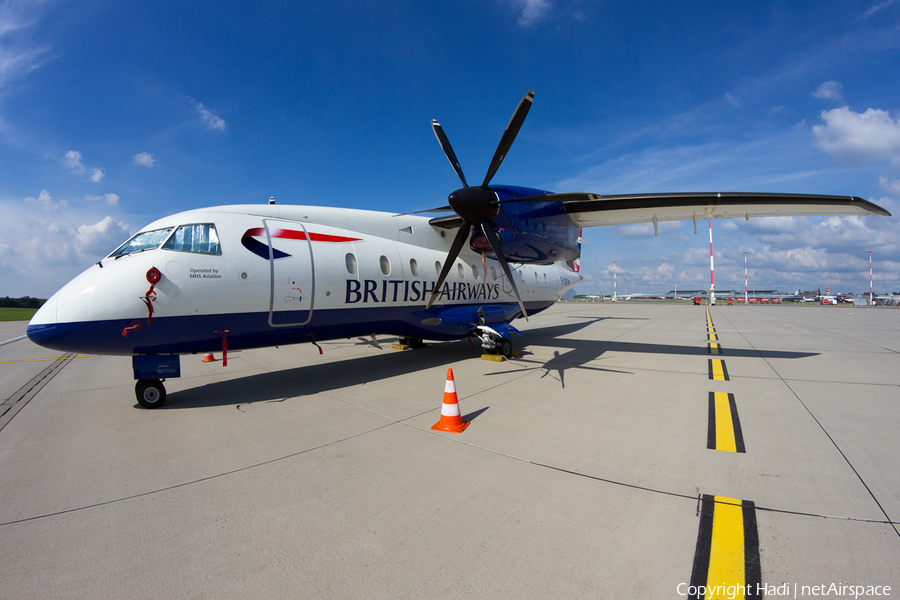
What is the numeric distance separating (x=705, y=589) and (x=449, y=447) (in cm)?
258

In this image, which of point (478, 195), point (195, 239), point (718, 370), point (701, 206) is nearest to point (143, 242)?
point (195, 239)

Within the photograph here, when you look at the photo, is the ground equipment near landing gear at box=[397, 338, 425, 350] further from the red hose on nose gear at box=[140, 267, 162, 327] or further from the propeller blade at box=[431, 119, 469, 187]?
the red hose on nose gear at box=[140, 267, 162, 327]

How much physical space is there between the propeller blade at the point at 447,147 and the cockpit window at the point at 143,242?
206 inches

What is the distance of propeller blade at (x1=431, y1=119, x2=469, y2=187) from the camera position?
7992 millimetres

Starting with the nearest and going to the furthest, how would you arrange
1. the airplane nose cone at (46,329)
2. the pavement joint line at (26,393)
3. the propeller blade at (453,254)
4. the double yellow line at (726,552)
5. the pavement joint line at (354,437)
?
the double yellow line at (726,552) < the pavement joint line at (354,437) < the airplane nose cone at (46,329) < the pavement joint line at (26,393) < the propeller blade at (453,254)

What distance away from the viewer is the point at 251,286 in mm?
6348

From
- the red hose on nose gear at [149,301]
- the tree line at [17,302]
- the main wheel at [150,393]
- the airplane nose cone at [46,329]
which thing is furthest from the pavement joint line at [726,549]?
the tree line at [17,302]

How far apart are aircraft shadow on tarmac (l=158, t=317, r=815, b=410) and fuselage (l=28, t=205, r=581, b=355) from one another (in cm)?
88

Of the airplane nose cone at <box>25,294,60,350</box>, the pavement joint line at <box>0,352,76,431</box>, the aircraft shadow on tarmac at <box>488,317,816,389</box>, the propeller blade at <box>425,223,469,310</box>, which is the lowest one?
the aircraft shadow on tarmac at <box>488,317,816,389</box>

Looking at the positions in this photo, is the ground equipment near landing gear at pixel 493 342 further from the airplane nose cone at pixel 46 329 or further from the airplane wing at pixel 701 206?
the airplane nose cone at pixel 46 329

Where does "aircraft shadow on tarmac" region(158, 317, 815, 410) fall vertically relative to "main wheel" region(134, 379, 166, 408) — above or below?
below

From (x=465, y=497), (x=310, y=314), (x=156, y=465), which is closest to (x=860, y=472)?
(x=465, y=497)

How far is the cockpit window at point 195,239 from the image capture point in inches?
235

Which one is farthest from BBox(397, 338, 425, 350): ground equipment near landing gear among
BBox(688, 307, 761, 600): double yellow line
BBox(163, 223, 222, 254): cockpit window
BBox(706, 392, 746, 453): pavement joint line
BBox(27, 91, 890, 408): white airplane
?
BBox(688, 307, 761, 600): double yellow line
